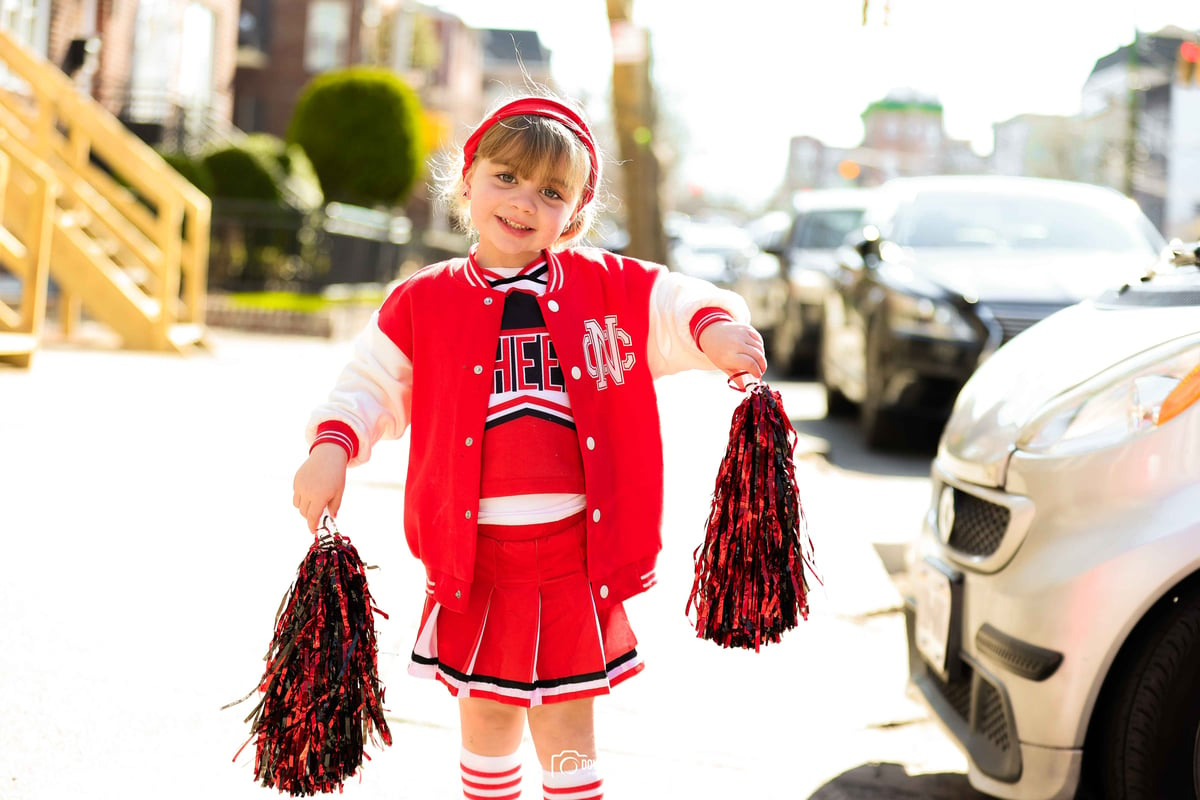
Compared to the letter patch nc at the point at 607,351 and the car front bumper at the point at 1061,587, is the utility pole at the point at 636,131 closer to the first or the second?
the car front bumper at the point at 1061,587

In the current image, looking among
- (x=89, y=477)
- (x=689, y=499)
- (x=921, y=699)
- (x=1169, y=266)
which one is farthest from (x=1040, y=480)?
(x=89, y=477)

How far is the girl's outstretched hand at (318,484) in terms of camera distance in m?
2.31

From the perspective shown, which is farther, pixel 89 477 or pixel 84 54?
pixel 84 54

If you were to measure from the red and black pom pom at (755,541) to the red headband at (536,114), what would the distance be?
1.91 feet

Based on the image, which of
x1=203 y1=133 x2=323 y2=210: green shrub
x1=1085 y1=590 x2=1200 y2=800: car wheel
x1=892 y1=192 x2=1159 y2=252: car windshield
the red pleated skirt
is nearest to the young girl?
the red pleated skirt

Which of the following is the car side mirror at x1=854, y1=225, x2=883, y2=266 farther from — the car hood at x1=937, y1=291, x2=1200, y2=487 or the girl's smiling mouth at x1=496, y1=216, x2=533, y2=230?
the girl's smiling mouth at x1=496, y1=216, x2=533, y2=230

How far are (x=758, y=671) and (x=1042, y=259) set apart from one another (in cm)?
450

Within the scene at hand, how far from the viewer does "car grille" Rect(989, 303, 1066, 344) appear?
700 centimetres

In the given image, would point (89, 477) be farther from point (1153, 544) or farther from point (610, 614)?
point (1153, 544)

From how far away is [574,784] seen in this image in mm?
2432

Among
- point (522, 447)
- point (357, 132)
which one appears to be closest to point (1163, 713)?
point (522, 447)

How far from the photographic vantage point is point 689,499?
6152 millimetres

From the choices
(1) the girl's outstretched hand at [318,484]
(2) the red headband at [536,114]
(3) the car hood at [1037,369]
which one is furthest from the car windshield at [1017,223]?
(1) the girl's outstretched hand at [318,484]

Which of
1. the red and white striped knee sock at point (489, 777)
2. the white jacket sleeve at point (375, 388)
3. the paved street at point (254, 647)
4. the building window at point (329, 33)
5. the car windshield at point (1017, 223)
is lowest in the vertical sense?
the paved street at point (254, 647)
